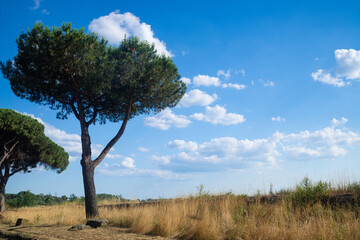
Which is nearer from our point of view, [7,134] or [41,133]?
[7,134]

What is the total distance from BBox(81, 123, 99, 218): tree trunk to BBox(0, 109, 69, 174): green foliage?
1122 cm

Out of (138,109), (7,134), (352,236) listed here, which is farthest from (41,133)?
(352,236)

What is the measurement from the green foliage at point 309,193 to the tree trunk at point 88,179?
8584mm

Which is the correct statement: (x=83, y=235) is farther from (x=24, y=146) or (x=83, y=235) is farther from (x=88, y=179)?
(x=24, y=146)

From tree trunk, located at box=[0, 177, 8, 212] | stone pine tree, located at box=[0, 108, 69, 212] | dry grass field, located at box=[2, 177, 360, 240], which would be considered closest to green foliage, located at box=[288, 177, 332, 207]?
dry grass field, located at box=[2, 177, 360, 240]

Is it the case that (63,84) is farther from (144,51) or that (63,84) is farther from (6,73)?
(144,51)

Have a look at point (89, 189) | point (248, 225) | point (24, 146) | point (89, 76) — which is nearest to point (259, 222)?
point (248, 225)

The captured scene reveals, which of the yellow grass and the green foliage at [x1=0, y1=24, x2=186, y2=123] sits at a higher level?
the green foliage at [x1=0, y1=24, x2=186, y2=123]

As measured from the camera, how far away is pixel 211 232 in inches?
232

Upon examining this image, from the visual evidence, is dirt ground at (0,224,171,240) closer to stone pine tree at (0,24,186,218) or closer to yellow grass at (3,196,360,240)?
yellow grass at (3,196,360,240)

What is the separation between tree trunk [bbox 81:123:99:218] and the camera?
12.4 meters

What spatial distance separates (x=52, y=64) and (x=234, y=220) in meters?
11.2

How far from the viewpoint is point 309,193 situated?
9547 millimetres

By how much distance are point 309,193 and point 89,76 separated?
1129cm
